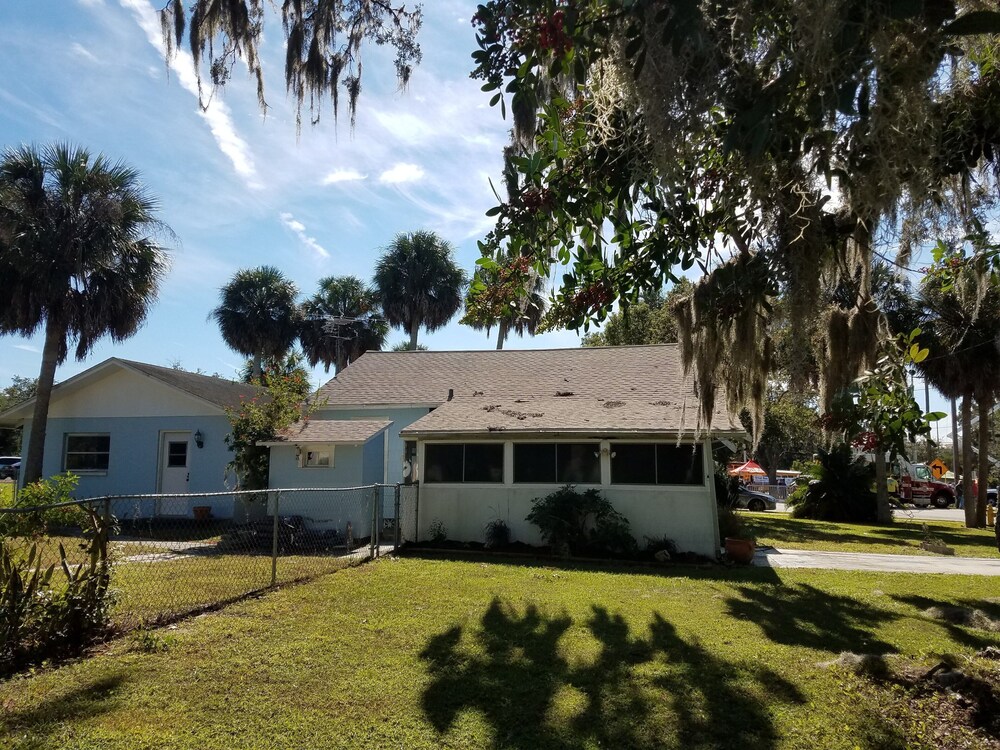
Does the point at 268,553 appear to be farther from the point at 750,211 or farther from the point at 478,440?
the point at 750,211

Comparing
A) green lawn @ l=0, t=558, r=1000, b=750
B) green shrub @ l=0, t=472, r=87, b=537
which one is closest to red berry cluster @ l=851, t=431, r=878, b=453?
green lawn @ l=0, t=558, r=1000, b=750

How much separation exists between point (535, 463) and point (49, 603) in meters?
8.59

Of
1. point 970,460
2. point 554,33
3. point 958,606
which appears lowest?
point 958,606

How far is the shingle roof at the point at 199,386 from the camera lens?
16125mm

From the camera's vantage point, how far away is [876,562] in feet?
38.4

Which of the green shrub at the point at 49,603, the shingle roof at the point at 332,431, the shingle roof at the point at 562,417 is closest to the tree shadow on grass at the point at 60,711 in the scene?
the green shrub at the point at 49,603

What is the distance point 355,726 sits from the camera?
155 inches

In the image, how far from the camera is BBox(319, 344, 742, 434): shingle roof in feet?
40.8

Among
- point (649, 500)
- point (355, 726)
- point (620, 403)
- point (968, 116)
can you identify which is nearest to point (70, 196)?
point (620, 403)

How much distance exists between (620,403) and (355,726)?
10257 millimetres

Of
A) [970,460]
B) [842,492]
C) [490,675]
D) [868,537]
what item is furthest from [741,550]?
[970,460]

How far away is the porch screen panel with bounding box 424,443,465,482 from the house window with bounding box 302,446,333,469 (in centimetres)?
217

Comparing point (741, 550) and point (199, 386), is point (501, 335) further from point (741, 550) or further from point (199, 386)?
point (741, 550)

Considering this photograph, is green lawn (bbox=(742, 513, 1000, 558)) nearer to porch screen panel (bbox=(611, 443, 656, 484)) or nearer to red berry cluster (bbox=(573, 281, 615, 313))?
porch screen panel (bbox=(611, 443, 656, 484))
